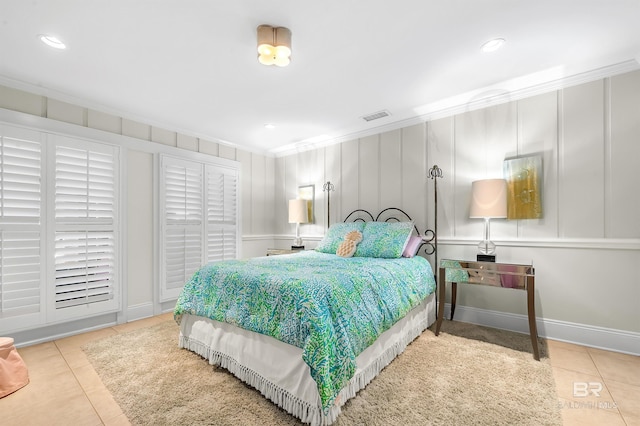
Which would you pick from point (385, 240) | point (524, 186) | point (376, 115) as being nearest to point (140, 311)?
point (385, 240)

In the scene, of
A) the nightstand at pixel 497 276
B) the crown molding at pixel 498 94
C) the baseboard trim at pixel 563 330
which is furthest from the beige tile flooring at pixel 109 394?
the crown molding at pixel 498 94

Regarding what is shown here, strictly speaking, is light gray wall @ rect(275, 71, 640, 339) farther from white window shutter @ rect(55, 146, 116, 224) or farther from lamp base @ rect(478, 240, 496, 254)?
white window shutter @ rect(55, 146, 116, 224)

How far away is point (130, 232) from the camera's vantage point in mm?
3553

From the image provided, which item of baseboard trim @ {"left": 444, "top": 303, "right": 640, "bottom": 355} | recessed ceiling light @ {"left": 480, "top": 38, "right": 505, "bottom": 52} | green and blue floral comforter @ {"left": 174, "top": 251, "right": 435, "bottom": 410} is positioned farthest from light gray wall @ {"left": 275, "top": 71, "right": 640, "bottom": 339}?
green and blue floral comforter @ {"left": 174, "top": 251, "right": 435, "bottom": 410}

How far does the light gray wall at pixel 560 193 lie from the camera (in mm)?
2535

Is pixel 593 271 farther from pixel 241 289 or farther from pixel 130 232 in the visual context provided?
pixel 130 232

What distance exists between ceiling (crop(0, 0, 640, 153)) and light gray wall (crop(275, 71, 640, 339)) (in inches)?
12.1

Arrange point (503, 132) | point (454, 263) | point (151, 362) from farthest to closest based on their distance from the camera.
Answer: point (503, 132)
point (454, 263)
point (151, 362)

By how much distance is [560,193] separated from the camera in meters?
2.79

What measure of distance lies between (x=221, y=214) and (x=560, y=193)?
13.8 ft

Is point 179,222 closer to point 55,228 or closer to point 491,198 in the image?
point 55,228

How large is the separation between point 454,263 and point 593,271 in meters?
1.19

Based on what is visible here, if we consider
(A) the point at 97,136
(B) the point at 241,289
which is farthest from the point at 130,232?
(B) the point at 241,289

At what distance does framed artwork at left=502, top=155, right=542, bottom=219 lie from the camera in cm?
288
